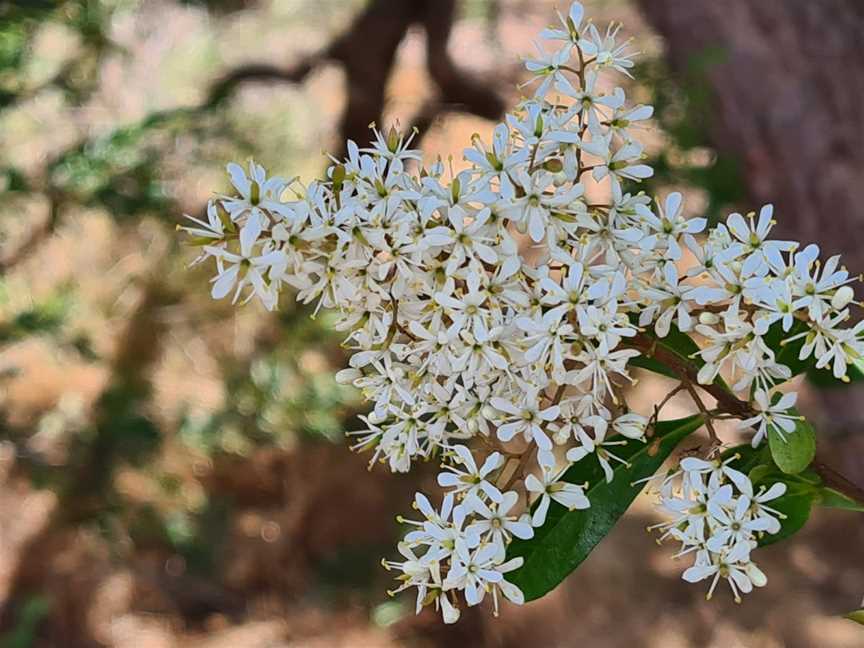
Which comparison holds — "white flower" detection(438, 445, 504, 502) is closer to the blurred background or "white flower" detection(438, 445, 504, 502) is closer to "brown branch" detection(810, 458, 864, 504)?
"brown branch" detection(810, 458, 864, 504)

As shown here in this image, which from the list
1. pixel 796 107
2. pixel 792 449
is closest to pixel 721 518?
pixel 792 449

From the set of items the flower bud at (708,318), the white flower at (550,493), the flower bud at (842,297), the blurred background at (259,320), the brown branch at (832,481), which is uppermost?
the flower bud at (842,297)

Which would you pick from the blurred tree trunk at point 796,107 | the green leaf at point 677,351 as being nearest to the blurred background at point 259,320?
the blurred tree trunk at point 796,107

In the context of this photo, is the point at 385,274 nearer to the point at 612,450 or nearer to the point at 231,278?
the point at 231,278

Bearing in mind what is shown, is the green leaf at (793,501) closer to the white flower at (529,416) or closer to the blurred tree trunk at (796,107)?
the white flower at (529,416)

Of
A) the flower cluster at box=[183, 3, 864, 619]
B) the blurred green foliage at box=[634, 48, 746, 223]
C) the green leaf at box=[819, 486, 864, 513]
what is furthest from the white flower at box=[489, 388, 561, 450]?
the blurred green foliage at box=[634, 48, 746, 223]

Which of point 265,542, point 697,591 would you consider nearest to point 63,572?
point 265,542
